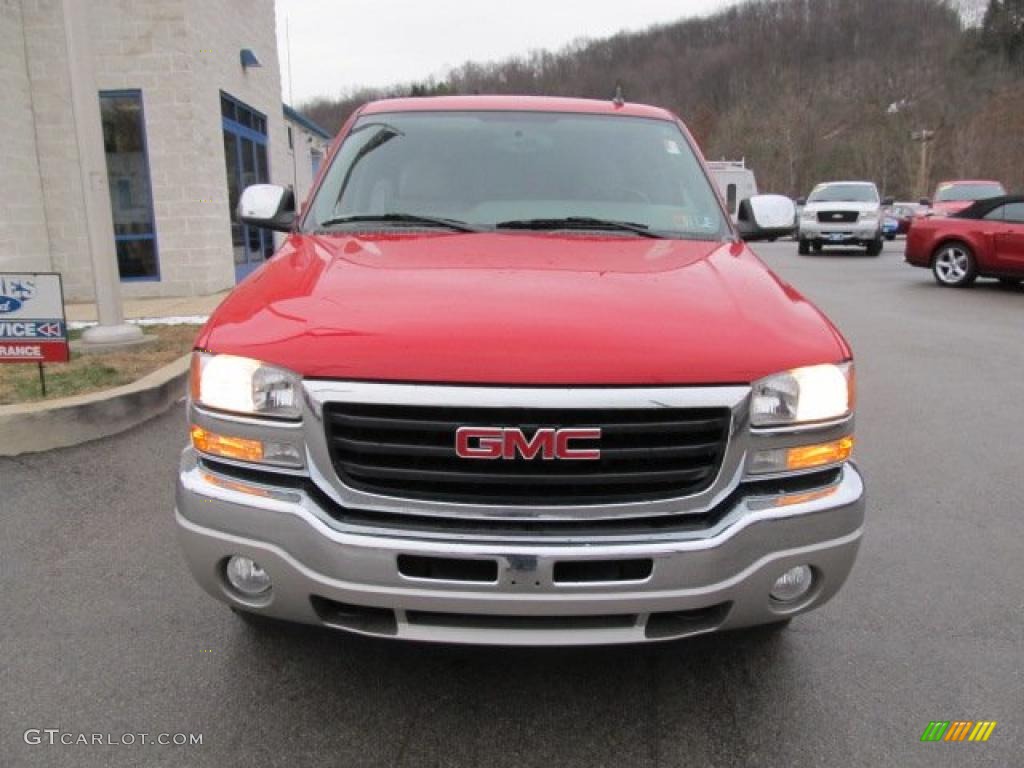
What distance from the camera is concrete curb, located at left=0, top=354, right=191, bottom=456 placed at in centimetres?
499

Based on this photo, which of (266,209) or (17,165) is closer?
(266,209)

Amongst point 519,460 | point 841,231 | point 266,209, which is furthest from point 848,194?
point 519,460

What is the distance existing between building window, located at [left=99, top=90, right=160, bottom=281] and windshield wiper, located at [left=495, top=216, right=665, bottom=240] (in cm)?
976

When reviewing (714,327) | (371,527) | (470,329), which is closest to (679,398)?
(714,327)

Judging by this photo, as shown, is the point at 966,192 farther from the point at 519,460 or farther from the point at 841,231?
the point at 519,460

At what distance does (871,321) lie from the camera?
35.0ft

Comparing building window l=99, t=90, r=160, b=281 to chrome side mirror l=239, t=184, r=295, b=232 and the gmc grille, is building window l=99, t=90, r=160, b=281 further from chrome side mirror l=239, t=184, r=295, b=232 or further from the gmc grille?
the gmc grille

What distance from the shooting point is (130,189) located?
38.0 feet

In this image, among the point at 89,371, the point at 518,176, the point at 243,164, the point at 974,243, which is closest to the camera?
the point at 518,176

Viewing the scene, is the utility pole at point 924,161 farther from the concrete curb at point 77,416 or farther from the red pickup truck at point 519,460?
the red pickup truck at point 519,460

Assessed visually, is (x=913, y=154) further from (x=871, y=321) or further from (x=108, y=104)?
(x=108, y=104)

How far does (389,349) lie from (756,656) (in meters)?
1.70

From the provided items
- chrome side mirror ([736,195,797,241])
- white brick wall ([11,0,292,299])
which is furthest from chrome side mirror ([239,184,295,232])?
white brick wall ([11,0,292,299])

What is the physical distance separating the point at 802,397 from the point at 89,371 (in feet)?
18.5
